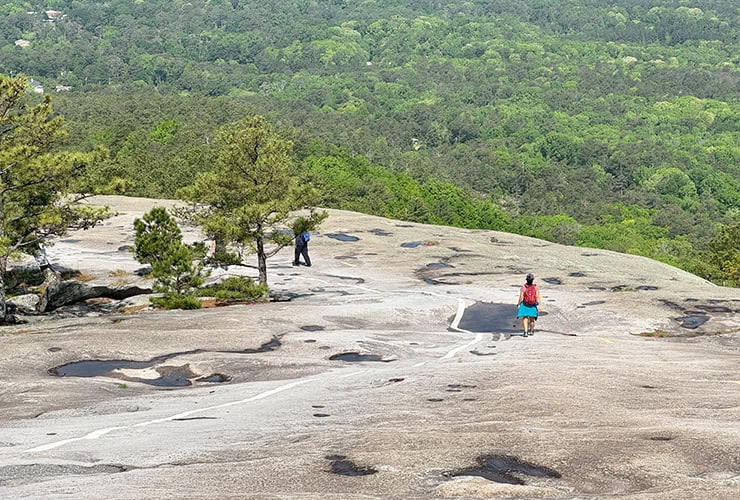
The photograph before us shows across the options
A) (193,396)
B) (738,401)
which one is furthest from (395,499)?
(193,396)

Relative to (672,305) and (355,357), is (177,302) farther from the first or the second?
(672,305)

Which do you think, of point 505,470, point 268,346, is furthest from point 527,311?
point 505,470

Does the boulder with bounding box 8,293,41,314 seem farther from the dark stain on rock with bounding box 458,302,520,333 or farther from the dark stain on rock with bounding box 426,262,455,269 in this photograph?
the dark stain on rock with bounding box 426,262,455,269

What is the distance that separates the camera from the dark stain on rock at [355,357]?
21.8 meters

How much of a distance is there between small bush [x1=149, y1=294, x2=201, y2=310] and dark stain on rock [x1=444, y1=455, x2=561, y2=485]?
23241 mm

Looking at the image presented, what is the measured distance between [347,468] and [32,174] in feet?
82.5

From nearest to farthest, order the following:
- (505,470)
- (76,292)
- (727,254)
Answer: (505,470), (76,292), (727,254)

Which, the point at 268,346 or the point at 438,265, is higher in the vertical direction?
the point at 268,346

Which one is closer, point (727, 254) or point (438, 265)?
point (438, 265)

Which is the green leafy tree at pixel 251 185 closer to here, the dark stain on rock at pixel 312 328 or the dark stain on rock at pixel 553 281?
the dark stain on rock at pixel 312 328

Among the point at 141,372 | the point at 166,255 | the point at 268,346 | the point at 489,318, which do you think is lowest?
the point at 489,318

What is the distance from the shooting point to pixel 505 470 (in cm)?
944

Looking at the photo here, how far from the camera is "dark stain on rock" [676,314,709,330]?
28.8 m

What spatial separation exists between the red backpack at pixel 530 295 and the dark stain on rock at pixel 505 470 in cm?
1597
